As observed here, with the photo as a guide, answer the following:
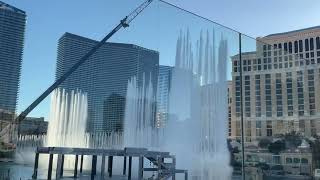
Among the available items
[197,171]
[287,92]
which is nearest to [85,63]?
[287,92]

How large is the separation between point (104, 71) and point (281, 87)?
1450 inches

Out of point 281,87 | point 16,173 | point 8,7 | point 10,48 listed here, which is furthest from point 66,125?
point 281,87

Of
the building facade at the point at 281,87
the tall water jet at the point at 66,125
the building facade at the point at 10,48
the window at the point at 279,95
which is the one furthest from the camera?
the building facade at the point at 10,48

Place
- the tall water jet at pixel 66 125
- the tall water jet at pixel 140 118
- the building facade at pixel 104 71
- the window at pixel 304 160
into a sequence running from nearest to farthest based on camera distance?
the tall water jet at pixel 140 118 → the tall water jet at pixel 66 125 → the building facade at pixel 104 71 → the window at pixel 304 160

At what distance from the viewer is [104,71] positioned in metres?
88.3

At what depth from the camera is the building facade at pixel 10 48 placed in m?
79.9

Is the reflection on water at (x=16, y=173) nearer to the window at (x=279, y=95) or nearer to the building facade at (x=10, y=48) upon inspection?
the building facade at (x=10, y=48)

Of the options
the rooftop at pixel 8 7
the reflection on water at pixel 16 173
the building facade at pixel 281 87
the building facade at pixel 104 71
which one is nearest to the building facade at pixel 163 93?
the reflection on water at pixel 16 173

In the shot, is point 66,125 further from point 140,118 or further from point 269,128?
point 269,128

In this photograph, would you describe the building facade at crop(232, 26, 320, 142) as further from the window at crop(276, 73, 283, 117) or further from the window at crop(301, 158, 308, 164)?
the window at crop(301, 158, 308, 164)

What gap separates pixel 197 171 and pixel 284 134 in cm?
5086

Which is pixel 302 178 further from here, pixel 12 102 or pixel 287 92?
pixel 12 102

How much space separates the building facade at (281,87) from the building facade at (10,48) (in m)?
43.6

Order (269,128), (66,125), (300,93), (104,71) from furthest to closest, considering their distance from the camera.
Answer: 1. (104,71)
2. (269,128)
3. (300,93)
4. (66,125)
